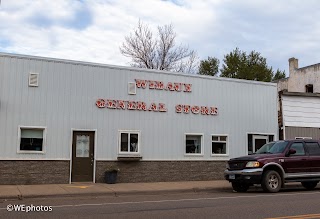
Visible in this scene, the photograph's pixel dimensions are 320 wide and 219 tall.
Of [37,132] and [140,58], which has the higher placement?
[140,58]

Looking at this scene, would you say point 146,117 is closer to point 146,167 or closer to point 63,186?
point 146,167

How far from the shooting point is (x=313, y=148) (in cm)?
1608

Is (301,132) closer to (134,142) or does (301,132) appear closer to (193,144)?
(193,144)

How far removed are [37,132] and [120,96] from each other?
3791 millimetres

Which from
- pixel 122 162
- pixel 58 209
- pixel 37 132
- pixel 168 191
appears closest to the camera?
pixel 58 209

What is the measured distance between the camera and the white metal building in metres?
16.4

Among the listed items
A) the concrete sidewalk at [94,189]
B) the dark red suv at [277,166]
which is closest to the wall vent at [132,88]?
the concrete sidewalk at [94,189]

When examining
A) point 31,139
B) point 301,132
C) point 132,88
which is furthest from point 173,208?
point 301,132

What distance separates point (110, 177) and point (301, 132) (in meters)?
10.9

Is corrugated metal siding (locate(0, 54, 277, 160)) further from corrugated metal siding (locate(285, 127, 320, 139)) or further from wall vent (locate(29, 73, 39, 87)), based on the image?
corrugated metal siding (locate(285, 127, 320, 139))

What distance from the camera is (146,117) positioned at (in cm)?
1866

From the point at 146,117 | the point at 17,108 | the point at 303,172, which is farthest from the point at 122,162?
the point at 303,172

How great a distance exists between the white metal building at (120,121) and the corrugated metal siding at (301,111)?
2.59ft

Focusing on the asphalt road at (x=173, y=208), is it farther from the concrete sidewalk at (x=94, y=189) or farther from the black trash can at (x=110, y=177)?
the black trash can at (x=110, y=177)
